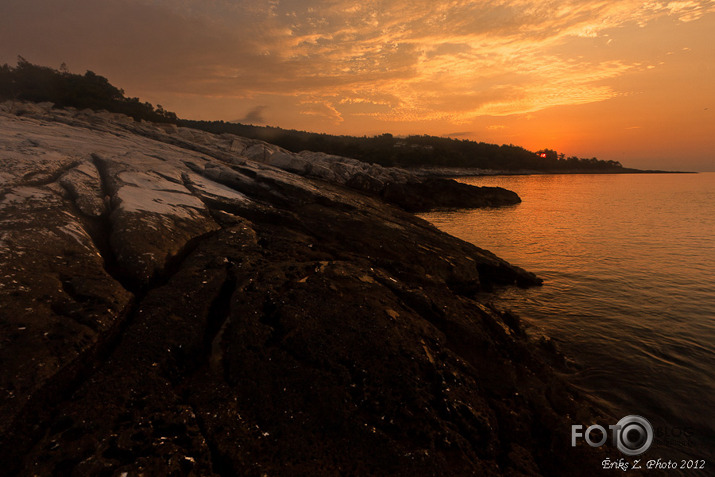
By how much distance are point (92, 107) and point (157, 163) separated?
4800 cm

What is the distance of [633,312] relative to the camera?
34.3 ft

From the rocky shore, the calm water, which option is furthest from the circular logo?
the rocky shore

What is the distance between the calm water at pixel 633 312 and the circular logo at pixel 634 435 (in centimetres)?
Result: 18

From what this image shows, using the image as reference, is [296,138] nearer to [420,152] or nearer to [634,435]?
[420,152]

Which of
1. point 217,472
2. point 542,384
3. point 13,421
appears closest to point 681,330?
point 542,384

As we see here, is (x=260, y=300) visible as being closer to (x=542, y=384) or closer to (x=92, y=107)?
(x=542, y=384)

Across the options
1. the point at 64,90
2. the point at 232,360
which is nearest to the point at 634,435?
the point at 232,360

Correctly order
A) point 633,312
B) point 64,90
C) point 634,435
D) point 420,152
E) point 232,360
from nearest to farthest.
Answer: point 232,360, point 634,435, point 633,312, point 64,90, point 420,152

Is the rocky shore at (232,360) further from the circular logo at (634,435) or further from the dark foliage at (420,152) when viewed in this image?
the dark foliage at (420,152)

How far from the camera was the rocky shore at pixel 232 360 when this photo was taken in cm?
A: 359

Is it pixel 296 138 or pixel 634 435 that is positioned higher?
pixel 296 138

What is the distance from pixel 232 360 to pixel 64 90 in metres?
64.7

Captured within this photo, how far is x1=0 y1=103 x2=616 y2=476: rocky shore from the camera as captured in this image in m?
3.59

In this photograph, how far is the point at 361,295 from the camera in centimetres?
637
